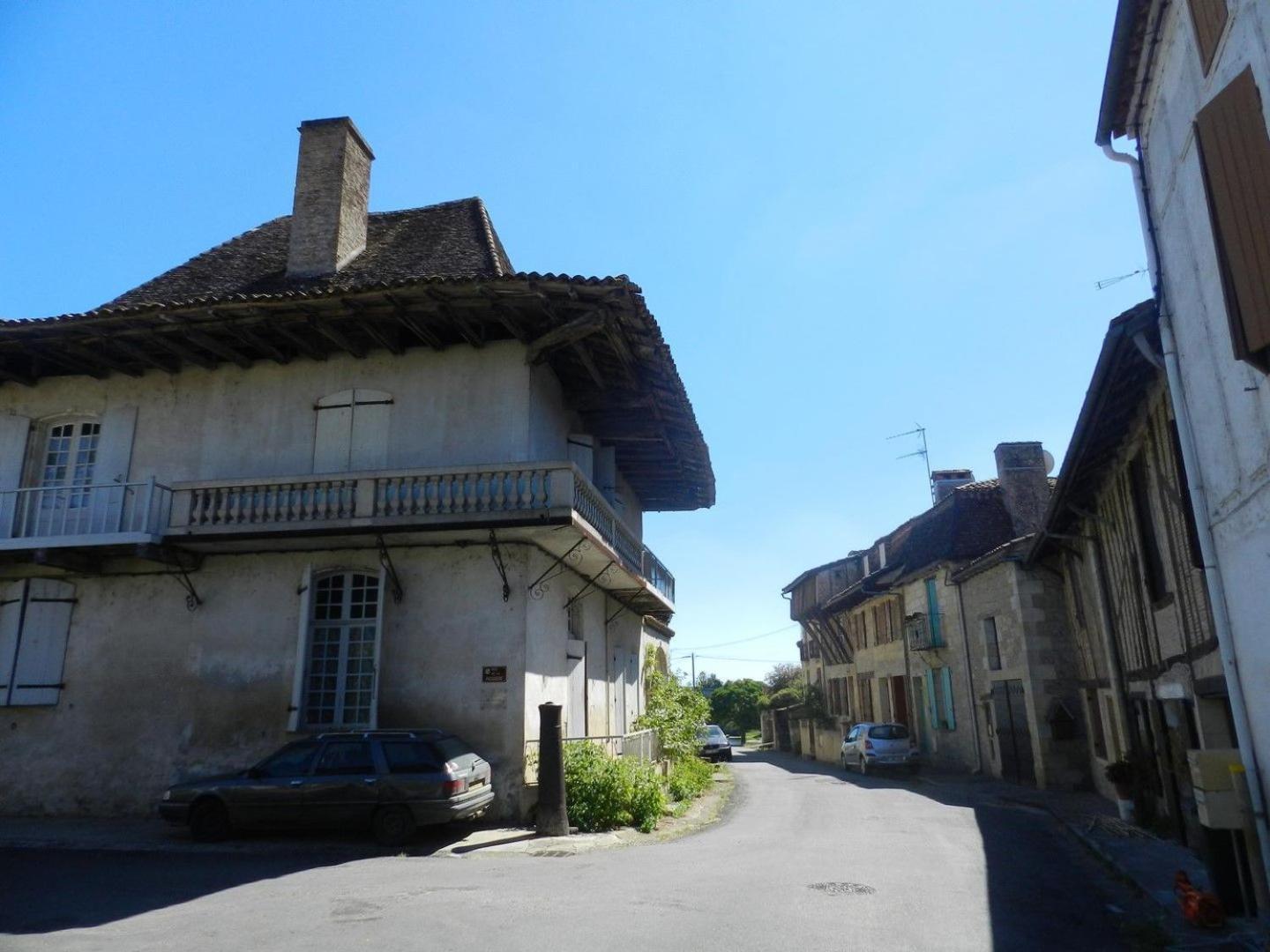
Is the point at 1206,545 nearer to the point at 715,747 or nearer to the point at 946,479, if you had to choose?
the point at 946,479

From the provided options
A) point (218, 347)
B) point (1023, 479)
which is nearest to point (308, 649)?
point (218, 347)

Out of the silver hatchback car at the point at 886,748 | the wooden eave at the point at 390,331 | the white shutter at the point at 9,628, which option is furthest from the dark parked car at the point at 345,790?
the silver hatchback car at the point at 886,748

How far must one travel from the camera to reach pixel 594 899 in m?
7.62

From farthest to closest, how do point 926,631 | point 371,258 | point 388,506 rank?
point 926,631 → point 371,258 → point 388,506

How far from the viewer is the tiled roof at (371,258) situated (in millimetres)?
14914

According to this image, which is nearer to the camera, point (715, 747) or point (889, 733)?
point (889, 733)

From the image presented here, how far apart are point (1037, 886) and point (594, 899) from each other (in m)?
4.54

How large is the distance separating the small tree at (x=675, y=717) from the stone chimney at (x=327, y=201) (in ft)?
36.4

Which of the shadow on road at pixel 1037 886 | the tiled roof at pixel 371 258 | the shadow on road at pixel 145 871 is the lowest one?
the shadow on road at pixel 1037 886

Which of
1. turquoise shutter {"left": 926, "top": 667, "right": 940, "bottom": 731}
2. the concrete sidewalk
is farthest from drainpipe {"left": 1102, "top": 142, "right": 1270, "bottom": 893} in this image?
turquoise shutter {"left": 926, "top": 667, "right": 940, "bottom": 731}

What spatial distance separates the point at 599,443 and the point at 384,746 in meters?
8.37

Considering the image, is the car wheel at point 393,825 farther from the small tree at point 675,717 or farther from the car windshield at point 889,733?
the car windshield at point 889,733

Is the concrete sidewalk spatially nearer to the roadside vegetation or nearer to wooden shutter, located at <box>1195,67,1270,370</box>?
wooden shutter, located at <box>1195,67,1270,370</box>

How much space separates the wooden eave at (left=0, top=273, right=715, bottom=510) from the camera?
12.3 metres
